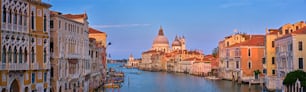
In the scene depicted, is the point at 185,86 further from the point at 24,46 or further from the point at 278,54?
the point at 24,46

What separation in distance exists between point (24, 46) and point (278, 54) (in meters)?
16.5

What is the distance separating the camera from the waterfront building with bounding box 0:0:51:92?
1572 centimetres

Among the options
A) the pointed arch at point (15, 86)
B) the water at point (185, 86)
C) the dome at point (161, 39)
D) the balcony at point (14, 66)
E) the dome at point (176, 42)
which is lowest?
the water at point (185, 86)

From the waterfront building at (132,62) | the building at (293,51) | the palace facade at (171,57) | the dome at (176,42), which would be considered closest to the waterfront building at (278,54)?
the building at (293,51)

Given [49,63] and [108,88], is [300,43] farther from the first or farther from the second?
[108,88]

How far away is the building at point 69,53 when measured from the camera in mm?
20281

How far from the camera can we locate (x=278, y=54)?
27.5 m

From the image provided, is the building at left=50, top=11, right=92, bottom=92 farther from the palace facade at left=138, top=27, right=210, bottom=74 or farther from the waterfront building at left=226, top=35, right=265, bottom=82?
the palace facade at left=138, top=27, right=210, bottom=74

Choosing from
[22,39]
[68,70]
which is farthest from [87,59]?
[22,39]

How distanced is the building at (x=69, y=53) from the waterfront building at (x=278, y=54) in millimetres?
11404

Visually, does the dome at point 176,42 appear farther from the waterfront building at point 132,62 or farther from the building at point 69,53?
the building at point 69,53

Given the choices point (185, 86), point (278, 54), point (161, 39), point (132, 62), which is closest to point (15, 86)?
point (278, 54)

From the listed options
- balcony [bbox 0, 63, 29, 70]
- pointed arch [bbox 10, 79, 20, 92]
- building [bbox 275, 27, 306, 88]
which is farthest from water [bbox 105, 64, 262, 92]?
balcony [bbox 0, 63, 29, 70]

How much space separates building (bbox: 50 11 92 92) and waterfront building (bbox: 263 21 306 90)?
1140cm
